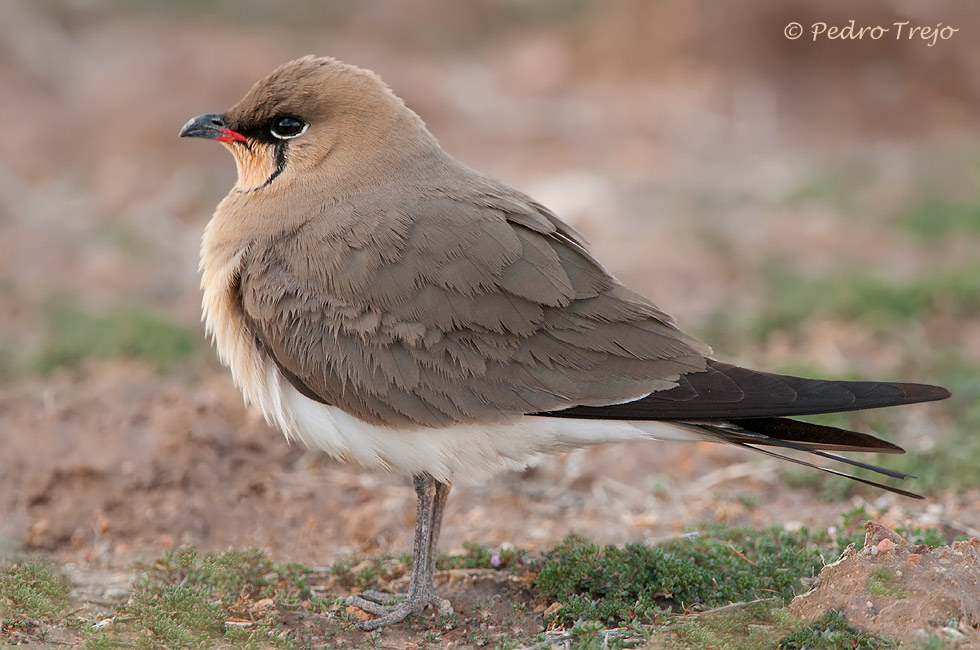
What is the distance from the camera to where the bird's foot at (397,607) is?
13.6ft

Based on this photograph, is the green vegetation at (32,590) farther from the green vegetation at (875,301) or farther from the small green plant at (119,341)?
the green vegetation at (875,301)

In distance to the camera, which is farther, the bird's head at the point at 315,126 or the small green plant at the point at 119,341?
the small green plant at the point at 119,341

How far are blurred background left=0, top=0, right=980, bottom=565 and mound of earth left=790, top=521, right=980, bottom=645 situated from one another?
1200 mm

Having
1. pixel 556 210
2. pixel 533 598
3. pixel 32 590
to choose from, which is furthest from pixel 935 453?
pixel 556 210

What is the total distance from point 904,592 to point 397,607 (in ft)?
5.89

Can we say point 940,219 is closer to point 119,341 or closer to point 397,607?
point 119,341

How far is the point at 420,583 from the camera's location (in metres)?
4.27

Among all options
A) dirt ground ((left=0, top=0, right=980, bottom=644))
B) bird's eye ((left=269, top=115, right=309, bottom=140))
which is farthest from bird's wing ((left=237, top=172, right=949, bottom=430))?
dirt ground ((left=0, top=0, right=980, bottom=644))

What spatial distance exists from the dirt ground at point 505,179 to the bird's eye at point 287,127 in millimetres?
1780

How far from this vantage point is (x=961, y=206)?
9797mm

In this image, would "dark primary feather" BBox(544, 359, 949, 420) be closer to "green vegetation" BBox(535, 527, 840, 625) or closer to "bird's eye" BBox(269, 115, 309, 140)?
"green vegetation" BBox(535, 527, 840, 625)

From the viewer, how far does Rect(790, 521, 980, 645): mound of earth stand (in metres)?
3.54

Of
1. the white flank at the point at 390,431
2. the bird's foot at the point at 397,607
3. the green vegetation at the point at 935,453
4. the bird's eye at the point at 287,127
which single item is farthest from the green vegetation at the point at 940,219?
the bird's foot at the point at 397,607

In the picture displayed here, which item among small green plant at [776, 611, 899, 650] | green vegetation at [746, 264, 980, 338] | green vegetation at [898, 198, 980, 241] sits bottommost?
small green plant at [776, 611, 899, 650]
